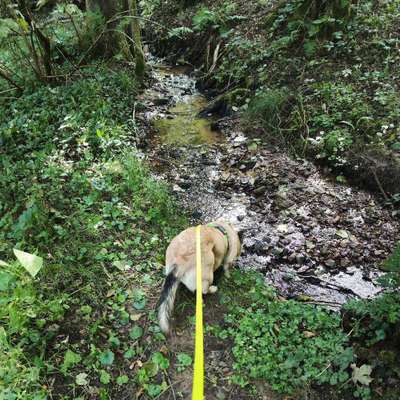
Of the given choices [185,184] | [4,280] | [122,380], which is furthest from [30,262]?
[185,184]

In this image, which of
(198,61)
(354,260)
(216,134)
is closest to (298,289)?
(354,260)

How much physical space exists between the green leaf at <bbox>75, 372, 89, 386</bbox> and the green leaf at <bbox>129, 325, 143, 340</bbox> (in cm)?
49

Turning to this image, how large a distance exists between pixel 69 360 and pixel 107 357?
11.5 inches

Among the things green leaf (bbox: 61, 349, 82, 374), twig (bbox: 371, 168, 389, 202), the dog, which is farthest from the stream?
green leaf (bbox: 61, 349, 82, 374)

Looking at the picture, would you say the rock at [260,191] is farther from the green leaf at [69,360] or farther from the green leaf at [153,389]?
the green leaf at [69,360]

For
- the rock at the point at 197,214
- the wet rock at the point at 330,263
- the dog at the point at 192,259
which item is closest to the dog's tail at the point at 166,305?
the dog at the point at 192,259

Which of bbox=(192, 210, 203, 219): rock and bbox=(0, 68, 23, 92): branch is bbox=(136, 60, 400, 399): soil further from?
bbox=(0, 68, 23, 92): branch

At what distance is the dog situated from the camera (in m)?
3.09

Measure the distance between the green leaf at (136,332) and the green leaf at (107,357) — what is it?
0.80 feet

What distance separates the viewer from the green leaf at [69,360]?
110 inches

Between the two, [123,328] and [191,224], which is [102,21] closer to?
[191,224]

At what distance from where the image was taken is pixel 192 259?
328 cm

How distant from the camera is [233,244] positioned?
13.1ft

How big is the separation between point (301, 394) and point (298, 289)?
1447 mm
